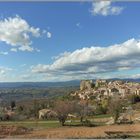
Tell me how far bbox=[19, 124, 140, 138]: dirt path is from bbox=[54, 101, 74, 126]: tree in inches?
10.6

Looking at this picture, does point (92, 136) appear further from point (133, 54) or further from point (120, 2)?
point (120, 2)

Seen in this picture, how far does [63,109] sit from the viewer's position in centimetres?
877

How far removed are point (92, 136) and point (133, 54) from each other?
5.88ft

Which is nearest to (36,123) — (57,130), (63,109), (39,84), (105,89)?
(57,130)

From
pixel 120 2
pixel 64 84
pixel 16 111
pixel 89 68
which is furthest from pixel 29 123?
pixel 120 2

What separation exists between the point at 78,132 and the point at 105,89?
1.03 meters

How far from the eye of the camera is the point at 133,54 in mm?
8195

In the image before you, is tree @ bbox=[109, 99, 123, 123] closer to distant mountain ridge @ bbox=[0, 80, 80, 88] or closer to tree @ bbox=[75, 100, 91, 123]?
tree @ bbox=[75, 100, 91, 123]

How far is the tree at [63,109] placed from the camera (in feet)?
28.6

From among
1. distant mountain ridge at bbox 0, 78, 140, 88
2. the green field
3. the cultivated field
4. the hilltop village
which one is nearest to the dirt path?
the cultivated field

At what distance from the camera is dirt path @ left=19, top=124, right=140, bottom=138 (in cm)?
838

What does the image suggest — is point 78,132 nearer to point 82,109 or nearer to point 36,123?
point 82,109

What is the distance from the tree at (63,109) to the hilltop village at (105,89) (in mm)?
251

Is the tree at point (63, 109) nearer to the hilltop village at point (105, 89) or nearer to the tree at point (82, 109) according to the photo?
the tree at point (82, 109)
